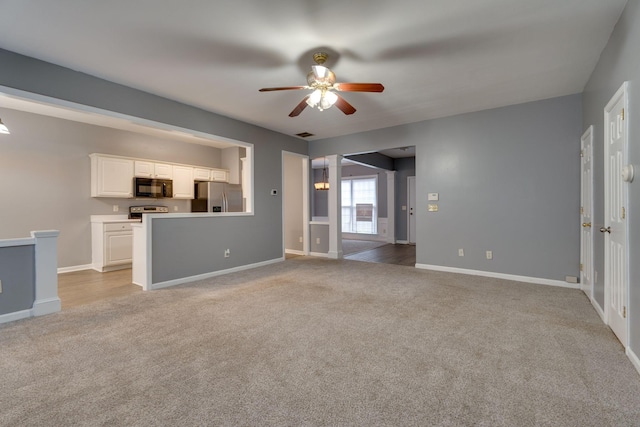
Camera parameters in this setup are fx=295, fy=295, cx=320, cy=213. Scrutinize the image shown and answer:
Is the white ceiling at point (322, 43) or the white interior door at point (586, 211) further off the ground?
the white ceiling at point (322, 43)

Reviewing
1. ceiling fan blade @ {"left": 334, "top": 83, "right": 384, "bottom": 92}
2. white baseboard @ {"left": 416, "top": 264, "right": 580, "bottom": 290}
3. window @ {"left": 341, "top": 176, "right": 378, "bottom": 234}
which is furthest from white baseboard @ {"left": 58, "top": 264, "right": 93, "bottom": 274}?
window @ {"left": 341, "top": 176, "right": 378, "bottom": 234}

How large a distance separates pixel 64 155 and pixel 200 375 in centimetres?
538

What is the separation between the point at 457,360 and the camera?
2.10 metres

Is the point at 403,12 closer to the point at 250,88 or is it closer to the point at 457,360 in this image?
the point at 250,88

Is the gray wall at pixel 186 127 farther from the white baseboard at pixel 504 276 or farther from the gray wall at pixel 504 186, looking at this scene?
the white baseboard at pixel 504 276

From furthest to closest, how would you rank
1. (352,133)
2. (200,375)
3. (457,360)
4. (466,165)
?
1. (352,133)
2. (466,165)
3. (457,360)
4. (200,375)

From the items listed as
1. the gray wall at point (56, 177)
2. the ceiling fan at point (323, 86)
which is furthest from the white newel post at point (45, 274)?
the ceiling fan at point (323, 86)

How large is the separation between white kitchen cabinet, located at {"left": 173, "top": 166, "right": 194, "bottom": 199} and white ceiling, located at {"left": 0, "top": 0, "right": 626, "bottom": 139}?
2.70 metres

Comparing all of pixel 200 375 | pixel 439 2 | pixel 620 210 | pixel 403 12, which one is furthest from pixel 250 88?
pixel 620 210

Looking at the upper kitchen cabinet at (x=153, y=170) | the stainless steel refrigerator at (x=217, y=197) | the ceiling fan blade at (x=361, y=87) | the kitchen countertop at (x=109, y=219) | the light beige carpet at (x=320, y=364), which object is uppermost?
the ceiling fan blade at (x=361, y=87)

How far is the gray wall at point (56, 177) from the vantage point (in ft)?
15.5

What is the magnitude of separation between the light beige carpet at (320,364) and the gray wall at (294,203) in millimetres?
3593

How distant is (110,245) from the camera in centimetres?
527

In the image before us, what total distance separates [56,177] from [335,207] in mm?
5112
